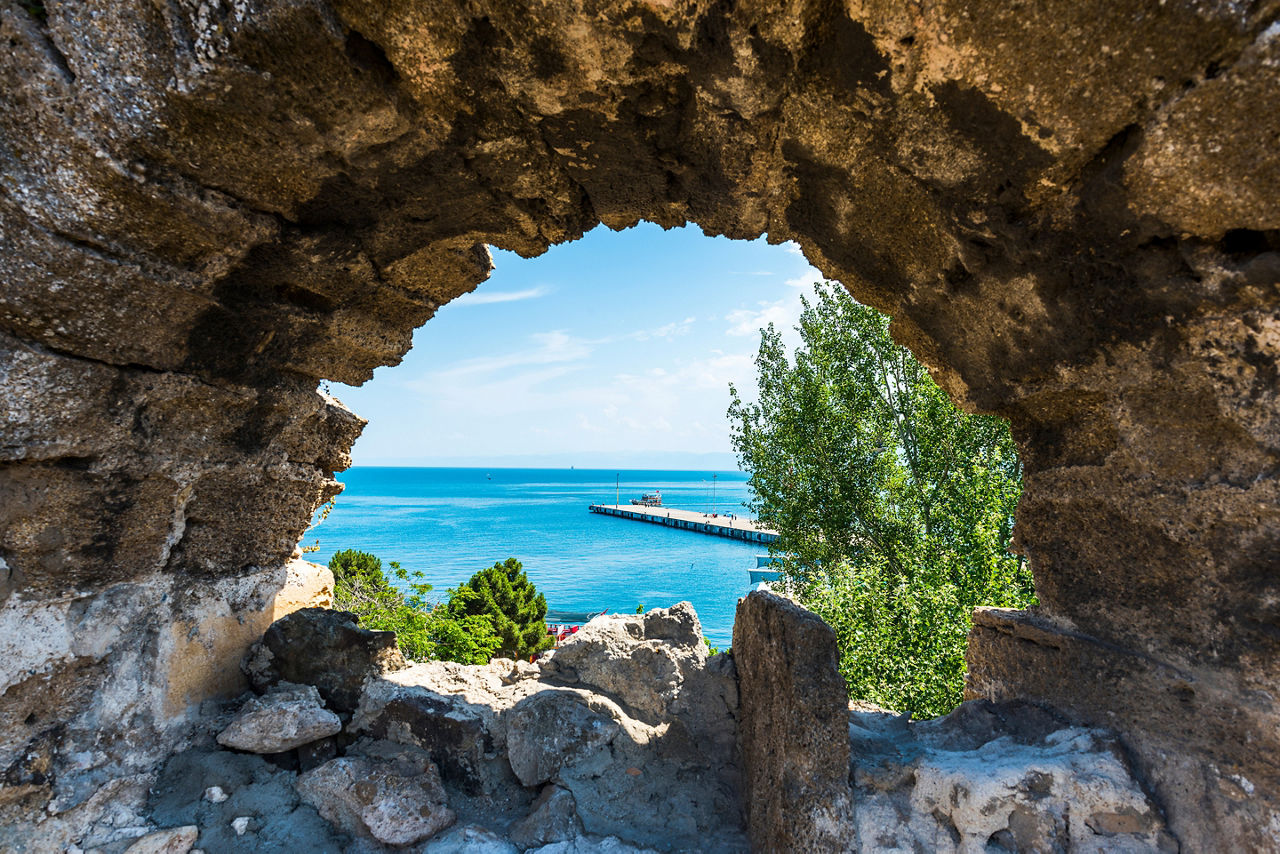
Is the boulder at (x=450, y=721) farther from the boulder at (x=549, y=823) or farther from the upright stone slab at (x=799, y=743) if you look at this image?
the upright stone slab at (x=799, y=743)

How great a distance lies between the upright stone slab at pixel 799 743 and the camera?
2.98 m

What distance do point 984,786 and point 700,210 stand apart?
3.26 metres

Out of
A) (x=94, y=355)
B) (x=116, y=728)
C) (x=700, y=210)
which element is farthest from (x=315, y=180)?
(x=116, y=728)

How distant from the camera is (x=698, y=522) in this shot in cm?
8538

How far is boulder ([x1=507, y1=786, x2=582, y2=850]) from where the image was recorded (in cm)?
345

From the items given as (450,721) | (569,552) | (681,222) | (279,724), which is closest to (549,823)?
Result: (450,721)

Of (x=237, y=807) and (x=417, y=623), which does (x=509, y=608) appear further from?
(x=237, y=807)

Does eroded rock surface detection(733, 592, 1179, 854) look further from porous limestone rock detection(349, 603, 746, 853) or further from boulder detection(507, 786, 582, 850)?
boulder detection(507, 786, 582, 850)

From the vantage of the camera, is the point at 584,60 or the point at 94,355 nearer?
the point at 584,60

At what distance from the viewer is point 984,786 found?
2969 millimetres

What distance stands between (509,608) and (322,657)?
1440 centimetres

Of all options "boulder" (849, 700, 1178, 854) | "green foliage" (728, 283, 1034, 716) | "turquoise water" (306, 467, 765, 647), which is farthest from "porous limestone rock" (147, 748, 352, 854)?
"turquoise water" (306, 467, 765, 647)

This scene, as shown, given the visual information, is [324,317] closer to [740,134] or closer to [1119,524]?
[740,134]

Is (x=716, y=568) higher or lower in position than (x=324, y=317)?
lower
